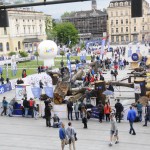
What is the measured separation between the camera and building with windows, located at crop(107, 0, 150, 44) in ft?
422

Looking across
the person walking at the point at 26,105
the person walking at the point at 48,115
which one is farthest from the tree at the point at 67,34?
the person walking at the point at 48,115

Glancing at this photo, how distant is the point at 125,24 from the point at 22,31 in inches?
2221

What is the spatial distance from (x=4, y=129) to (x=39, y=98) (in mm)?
5586

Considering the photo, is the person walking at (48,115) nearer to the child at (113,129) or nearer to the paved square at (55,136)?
the paved square at (55,136)

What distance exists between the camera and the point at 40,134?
18219 mm

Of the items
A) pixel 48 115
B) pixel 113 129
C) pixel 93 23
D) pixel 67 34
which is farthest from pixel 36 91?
pixel 93 23

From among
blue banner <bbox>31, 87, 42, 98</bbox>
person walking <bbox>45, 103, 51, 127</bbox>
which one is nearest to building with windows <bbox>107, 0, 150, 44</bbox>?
blue banner <bbox>31, 87, 42, 98</bbox>

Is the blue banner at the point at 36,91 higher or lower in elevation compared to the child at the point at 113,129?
higher

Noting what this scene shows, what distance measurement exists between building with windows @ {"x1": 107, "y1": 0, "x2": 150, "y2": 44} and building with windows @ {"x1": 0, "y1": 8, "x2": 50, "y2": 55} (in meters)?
45.1

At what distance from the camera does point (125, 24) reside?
130375 millimetres

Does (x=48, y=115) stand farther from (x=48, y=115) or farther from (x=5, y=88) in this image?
(x=5, y=88)

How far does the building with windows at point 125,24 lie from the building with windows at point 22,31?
148ft

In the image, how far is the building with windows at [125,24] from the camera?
422ft

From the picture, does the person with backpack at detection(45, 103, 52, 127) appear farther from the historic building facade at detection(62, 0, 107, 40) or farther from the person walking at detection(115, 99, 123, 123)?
the historic building facade at detection(62, 0, 107, 40)
